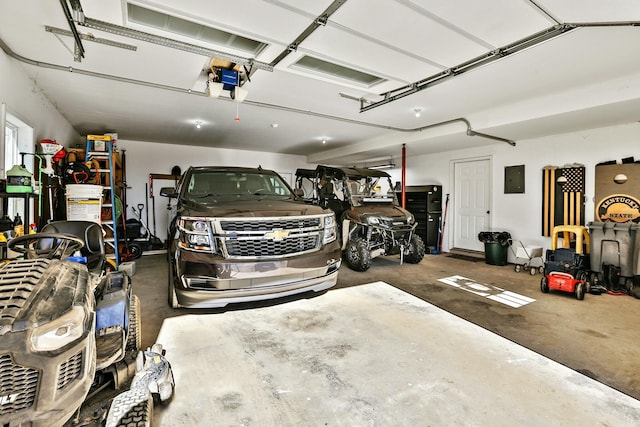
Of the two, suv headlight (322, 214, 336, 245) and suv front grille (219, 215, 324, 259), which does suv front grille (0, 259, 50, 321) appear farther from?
suv headlight (322, 214, 336, 245)

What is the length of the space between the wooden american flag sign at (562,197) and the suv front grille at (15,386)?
7.00 m

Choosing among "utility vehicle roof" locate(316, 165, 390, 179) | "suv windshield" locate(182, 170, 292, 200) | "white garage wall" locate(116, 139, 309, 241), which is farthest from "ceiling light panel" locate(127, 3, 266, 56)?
"white garage wall" locate(116, 139, 309, 241)

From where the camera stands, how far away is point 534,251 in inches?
212

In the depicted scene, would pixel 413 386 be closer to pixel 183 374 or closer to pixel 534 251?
pixel 183 374

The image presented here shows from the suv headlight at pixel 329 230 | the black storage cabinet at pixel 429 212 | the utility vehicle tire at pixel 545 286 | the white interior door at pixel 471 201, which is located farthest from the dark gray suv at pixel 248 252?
the white interior door at pixel 471 201

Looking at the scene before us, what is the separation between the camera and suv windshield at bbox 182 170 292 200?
11.9 feet

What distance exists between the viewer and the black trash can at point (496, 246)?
5898 millimetres

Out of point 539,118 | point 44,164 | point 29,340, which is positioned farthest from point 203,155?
point 29,340

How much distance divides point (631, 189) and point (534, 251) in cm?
162

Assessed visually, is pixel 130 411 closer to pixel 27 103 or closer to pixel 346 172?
pixel 27 103

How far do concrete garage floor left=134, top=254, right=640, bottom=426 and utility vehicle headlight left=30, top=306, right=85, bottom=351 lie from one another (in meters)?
0.90

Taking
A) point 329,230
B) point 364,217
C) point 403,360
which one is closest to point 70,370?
point 403,360

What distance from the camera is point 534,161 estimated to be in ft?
19.6

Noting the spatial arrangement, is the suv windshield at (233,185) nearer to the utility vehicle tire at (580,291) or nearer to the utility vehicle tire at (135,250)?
the utility vehicle tire at (135,250)
